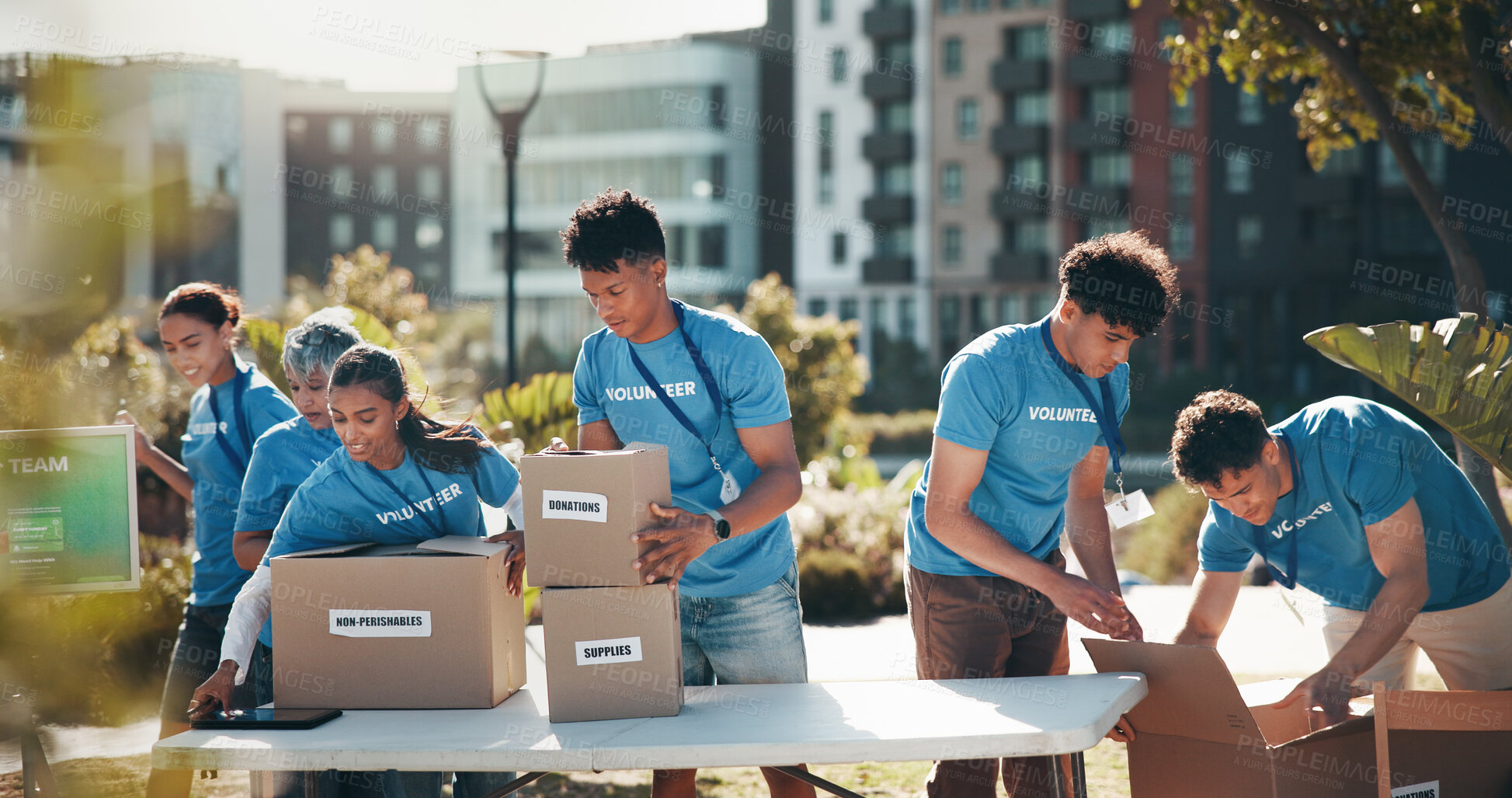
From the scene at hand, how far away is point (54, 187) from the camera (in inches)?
21.8

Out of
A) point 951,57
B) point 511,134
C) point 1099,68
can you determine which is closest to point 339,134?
point 951,57

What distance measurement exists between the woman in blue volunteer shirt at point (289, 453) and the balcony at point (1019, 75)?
3383 cm

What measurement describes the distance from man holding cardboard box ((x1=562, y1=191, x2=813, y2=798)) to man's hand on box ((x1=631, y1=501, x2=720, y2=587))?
19 cm

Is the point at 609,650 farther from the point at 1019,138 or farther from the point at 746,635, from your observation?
the point at 1019,138

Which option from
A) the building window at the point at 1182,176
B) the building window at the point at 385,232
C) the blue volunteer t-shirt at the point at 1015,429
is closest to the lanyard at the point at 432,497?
the blue volunteer t-shirt at the point at 1015,429

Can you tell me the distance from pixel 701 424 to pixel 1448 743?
6.12 feet

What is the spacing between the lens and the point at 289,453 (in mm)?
2957

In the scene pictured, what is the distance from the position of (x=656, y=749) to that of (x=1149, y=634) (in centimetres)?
384

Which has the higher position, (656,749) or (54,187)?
(54,187)

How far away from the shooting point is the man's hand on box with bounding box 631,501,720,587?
7.37 ft

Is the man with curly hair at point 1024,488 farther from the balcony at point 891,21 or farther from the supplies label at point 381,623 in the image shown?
the balcony at point 891,21

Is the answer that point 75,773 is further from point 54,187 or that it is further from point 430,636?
point 430,636

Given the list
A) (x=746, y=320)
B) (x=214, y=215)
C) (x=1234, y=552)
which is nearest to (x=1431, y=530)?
(x=1234, y=552)

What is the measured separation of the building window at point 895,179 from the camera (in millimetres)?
37250
